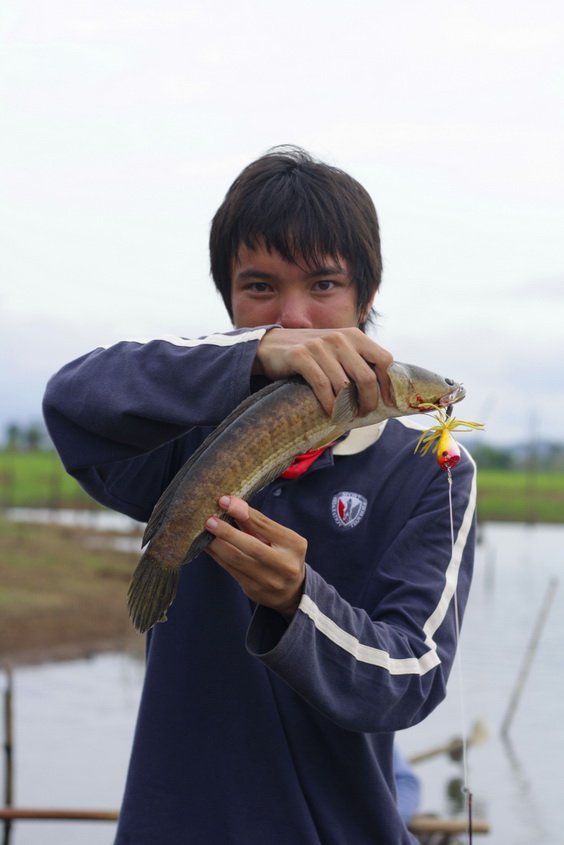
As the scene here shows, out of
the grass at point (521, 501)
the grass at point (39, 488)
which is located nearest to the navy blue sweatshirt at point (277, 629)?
the grass at point (39, 488)

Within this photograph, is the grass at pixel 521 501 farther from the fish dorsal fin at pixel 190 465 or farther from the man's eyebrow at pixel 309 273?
the fish dorsal fin at pixel 190 465

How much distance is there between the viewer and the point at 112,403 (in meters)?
2.50

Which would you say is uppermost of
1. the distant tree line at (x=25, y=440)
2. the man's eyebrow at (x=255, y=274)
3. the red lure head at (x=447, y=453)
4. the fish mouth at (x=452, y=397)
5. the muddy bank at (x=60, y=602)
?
the man's eyebrow at (x=255, y=274)

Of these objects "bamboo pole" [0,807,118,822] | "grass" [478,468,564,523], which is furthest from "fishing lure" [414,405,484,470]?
"grass" [478,468,564,523]

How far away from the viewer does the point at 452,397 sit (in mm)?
2697

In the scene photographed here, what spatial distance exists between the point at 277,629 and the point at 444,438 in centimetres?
78

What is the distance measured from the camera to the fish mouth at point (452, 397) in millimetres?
2664

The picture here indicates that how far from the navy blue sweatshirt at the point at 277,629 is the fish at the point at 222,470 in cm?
11

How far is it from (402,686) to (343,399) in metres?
0.78

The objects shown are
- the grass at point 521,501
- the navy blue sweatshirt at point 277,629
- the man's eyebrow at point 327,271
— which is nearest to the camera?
the navy blue sweatshirt at point 277,629

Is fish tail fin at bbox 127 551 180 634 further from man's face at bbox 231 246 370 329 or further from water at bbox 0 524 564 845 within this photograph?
→ water at bbox 0 524 564 845

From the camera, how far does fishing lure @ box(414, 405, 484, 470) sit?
8.94 feet

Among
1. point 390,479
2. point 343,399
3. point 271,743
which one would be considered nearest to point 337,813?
point 271,743

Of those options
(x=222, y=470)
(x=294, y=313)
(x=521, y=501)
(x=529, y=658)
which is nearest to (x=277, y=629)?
(x=222, y=470)
